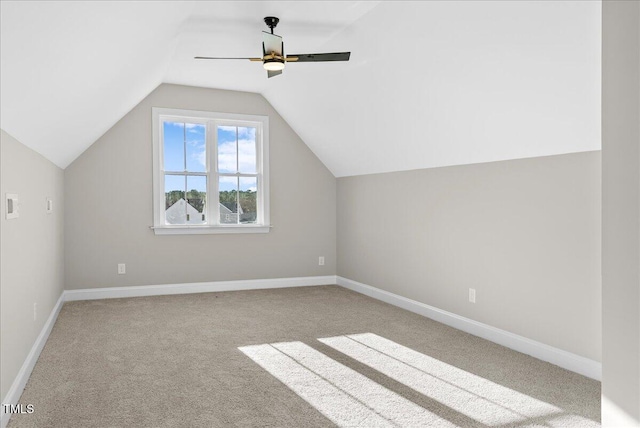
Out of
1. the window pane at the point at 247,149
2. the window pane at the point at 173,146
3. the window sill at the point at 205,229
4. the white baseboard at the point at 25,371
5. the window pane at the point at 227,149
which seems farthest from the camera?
the window pane at the point at 247,149

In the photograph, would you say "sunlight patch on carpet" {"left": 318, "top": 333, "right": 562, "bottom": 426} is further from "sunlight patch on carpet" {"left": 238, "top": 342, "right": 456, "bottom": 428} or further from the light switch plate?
the light switch plate

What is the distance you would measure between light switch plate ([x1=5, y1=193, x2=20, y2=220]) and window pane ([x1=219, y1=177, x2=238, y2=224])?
11.6 ft

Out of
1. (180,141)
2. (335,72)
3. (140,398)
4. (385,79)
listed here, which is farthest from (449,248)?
(180,141)

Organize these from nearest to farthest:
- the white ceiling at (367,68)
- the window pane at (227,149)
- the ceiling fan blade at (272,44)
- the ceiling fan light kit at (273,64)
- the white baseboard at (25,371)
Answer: the white ceiling at (367,68) → the white baseboard at (25,371) → the ceiling fan blade at (272,44) → the ceiling fan light kit at (273,64) → the window pane at (227,149)

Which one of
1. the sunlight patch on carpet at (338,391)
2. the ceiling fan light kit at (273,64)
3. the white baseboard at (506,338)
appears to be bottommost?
the sunlight patch on carpet at (338,391)

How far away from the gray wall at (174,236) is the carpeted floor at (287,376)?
112 centimetres

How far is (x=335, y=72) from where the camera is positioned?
4.66 metres

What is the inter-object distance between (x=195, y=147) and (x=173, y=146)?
28 centimetres

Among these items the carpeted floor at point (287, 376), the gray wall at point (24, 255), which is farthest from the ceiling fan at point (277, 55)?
the carpeted floor at point (287, 376)

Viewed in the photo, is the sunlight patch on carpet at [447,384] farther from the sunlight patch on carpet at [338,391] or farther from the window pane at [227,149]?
the window pane at [227,149]

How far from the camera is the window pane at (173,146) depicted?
6.04 m

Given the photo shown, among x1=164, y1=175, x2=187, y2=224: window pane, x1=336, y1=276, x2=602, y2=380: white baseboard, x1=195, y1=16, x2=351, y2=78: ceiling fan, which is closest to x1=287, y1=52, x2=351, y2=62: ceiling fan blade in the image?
x1=195, y1=16, x2=351, y2=78: ceiling fan

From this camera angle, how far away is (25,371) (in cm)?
293

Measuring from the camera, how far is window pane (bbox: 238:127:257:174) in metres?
6.41
